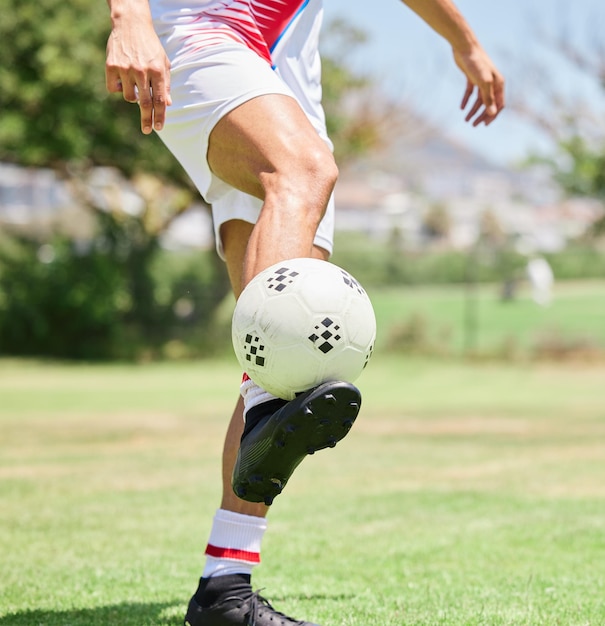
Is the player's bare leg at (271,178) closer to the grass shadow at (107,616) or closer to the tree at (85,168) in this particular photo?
the grass shadow at (107,616)

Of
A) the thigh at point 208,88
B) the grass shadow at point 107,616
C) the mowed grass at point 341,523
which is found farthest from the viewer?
the mowed grass at point 341,523

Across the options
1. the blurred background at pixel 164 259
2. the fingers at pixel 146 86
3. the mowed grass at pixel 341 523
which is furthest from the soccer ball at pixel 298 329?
the blurred background at pixel 164 259

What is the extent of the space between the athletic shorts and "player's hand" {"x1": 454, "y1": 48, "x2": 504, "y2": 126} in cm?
60

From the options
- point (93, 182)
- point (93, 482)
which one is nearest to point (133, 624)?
point (93, 482)

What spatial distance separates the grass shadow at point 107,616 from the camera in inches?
111

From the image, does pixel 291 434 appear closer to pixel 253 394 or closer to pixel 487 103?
pixel 253 394

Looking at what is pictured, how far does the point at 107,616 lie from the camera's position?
293 centimetres

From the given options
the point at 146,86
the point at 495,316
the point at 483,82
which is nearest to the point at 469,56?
the point at 483,82

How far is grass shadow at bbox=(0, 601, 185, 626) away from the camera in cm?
282

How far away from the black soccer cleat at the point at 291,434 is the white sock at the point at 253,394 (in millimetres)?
56

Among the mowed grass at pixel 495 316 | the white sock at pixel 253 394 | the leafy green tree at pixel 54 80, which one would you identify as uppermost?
the white sock at pixel 253 394

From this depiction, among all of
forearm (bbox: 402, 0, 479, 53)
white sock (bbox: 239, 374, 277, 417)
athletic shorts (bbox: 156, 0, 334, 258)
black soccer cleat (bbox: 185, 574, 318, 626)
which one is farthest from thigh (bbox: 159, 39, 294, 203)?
black soccer cleat (bbox: 185, 574, 318, 626)

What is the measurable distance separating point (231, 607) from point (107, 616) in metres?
0.55

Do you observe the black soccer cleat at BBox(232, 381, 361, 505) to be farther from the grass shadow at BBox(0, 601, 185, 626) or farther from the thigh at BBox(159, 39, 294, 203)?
A: the grass shadow at BBox(0, 601, 185, 626)
